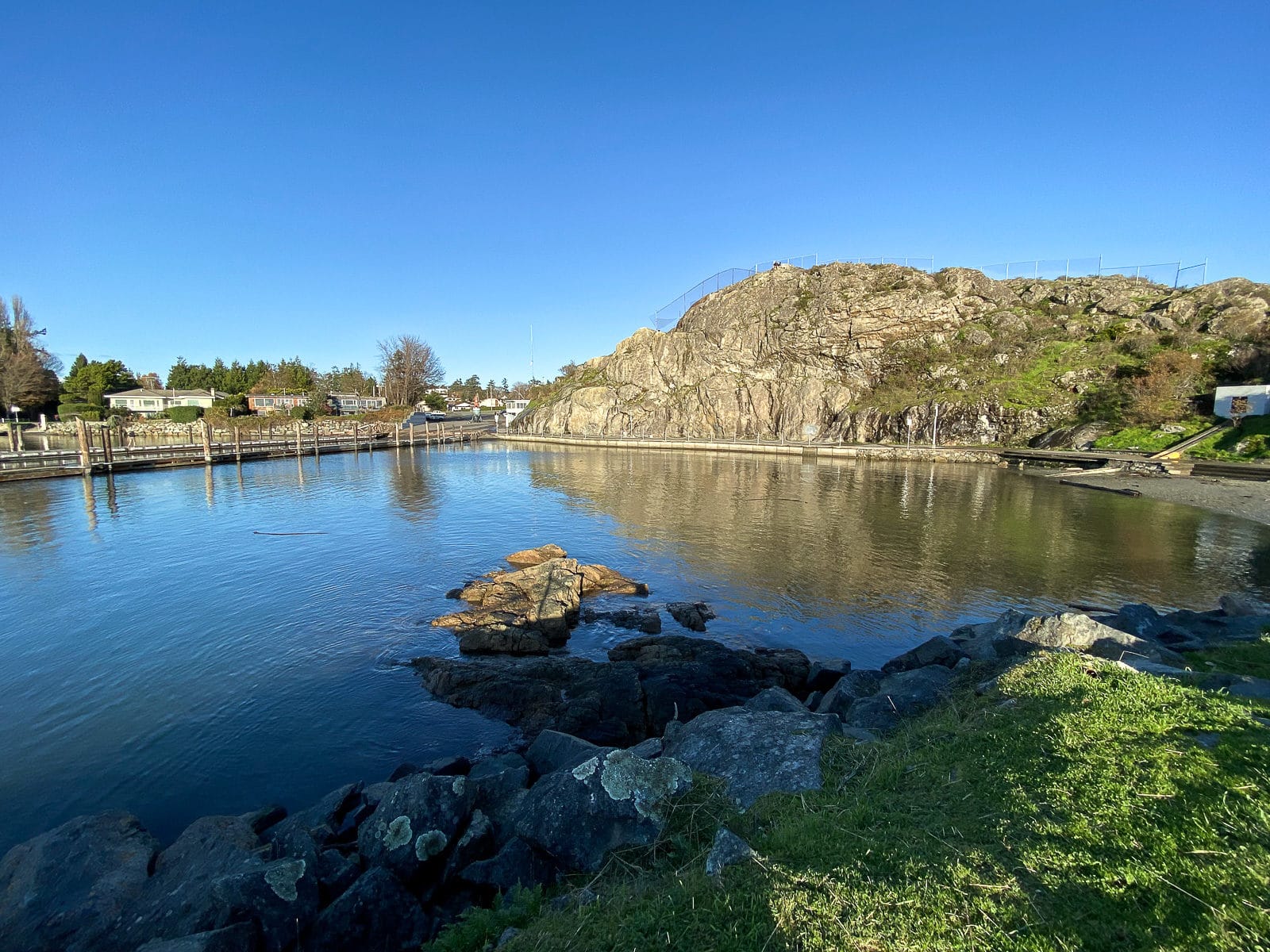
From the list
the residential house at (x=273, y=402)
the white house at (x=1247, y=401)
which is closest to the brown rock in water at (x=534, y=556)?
the white house at (x=1247, y=401)

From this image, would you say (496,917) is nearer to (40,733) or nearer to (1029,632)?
(1029,632)

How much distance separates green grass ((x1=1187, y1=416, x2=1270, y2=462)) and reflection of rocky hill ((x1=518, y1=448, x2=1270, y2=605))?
1335cm

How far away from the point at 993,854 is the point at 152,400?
133 meters

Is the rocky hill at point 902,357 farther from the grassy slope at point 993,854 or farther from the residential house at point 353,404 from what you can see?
the grassy slope at point 993,854

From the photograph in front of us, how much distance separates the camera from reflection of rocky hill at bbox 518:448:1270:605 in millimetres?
21906

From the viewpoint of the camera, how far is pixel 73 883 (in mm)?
7039

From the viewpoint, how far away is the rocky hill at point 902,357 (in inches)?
2687

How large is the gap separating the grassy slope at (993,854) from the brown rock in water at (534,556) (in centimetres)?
1801

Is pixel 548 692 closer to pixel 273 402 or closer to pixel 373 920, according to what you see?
pixel 373 920

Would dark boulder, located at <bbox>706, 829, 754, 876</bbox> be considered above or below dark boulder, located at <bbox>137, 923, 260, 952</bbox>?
above

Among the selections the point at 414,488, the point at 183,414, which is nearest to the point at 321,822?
the point at 414,488

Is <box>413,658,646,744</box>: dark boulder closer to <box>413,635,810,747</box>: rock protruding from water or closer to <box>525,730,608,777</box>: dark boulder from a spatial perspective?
<box>413,635,810,747</box>: rock protruding from water

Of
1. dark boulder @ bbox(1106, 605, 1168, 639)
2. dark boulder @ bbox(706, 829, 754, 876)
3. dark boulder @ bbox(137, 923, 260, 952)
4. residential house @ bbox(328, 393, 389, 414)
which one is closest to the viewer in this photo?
dark boulder @ bbox(706, 829, 754, 876)

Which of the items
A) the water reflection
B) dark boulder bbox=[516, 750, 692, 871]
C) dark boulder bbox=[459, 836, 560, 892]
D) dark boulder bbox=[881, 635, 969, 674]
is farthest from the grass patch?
the water reflection
